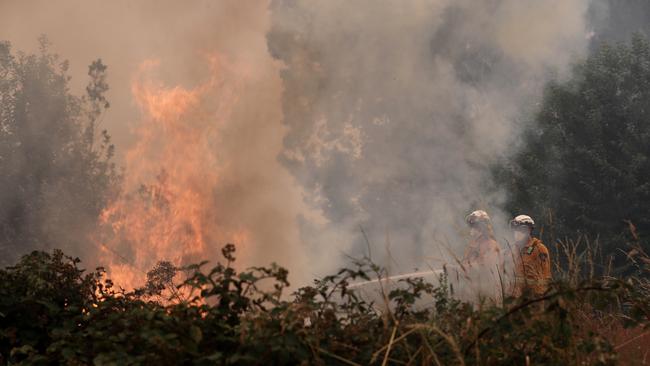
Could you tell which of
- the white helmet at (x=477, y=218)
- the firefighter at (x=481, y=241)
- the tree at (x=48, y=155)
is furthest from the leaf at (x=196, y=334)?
the tree at (x=48, y=155)

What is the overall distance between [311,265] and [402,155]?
337 cm

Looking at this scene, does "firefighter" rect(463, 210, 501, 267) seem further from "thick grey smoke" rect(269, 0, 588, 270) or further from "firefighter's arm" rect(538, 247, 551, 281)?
"thick grey smoke" rect(269, 0, 588, 270)

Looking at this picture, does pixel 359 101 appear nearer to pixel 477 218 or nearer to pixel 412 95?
pixel 412 95

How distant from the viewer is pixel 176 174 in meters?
15.7

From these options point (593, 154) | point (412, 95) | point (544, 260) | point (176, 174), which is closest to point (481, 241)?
point (544, 260)

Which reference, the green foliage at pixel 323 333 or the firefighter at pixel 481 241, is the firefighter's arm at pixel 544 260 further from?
the green foliage at pixel 323 333

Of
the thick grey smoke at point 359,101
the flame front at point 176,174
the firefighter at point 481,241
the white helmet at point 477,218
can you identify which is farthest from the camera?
the thick grey smoke at point 359,101

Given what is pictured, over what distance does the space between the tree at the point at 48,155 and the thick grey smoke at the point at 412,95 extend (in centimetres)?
516

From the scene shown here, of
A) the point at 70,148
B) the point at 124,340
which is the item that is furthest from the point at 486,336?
the point at 70,148

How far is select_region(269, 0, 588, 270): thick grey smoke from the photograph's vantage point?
58.2ft

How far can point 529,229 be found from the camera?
7.97 m

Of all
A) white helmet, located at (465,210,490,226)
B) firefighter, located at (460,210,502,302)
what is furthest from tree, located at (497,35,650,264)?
firefighter, located at (460,210,502,302)

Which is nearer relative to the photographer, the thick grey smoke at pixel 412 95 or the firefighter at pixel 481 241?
the firefighter at pixel 481 241

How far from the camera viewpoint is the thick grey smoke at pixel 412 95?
698 inches
